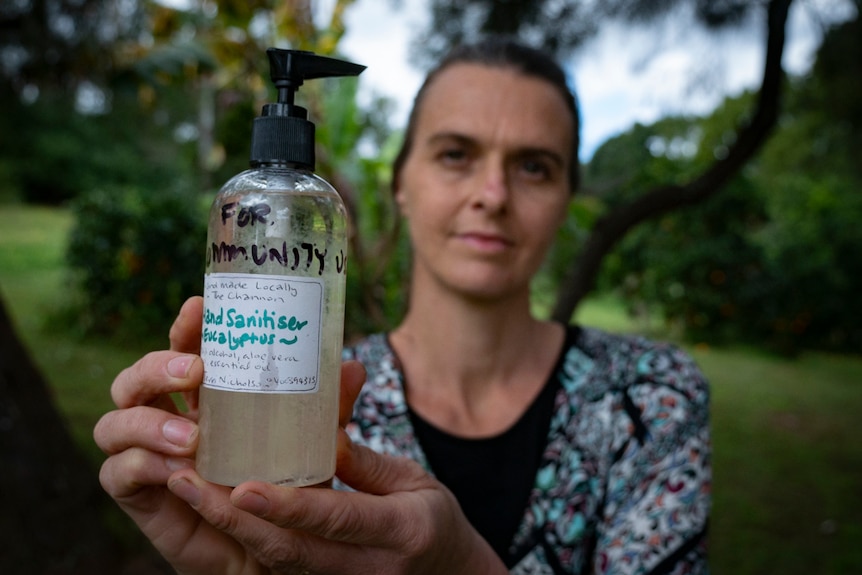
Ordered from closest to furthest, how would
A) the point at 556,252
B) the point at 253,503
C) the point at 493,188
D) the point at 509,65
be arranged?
the point at 253,503, the point at 493,188, the point at 509,65, the point at 556,252

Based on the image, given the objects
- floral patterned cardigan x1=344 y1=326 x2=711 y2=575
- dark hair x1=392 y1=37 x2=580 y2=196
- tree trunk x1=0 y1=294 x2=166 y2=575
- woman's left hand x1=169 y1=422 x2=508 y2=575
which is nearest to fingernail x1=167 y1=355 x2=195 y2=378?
woman's left hand x1=169 y1=422 x2=508 y2=575

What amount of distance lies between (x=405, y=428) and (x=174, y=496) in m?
0.56

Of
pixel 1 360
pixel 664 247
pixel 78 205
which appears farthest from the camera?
pixel 664 247

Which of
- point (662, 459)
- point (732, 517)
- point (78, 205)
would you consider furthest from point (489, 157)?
point (78, 205)

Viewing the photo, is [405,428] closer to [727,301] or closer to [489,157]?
[489,157]

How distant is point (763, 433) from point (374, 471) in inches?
237

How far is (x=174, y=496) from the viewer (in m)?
1.00

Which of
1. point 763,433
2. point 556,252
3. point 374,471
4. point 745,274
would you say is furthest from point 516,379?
point 745,274

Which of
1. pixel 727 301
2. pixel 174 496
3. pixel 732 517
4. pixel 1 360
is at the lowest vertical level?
pixel 732 517

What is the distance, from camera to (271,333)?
33.3 inches

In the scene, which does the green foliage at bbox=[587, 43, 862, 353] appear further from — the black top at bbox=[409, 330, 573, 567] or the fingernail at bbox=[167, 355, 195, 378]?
the fingernail at bbox=[167, 355, 195, 378]

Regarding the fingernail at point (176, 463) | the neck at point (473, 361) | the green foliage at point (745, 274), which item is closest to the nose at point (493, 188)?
the neck at point (473, 361)

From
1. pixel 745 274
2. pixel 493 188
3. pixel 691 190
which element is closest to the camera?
pixel 493 188

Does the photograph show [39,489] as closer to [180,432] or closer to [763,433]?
[180,432]
